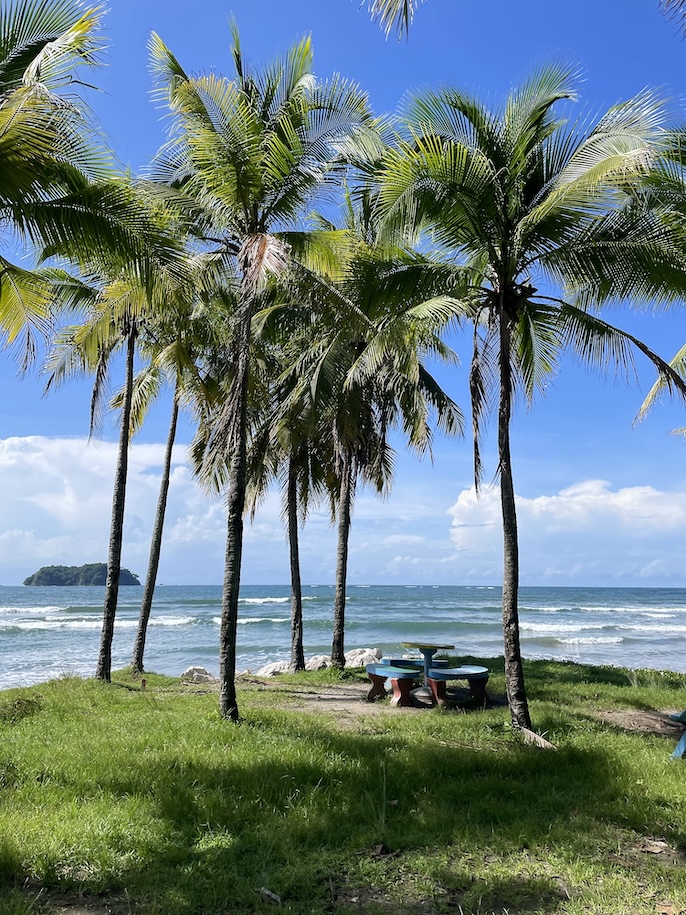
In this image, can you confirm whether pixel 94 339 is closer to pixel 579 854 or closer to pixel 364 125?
pixel 364 125

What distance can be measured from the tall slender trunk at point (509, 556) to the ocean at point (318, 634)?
13.4m

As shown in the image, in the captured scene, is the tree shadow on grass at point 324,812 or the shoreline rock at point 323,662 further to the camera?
the shoreline rock at point 323,662

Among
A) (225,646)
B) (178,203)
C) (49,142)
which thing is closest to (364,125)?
(178,203)

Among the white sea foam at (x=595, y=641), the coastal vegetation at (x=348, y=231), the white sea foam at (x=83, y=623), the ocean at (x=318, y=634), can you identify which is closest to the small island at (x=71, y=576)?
the ocean at (x=318, y=634)

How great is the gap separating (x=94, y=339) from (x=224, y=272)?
249 cm

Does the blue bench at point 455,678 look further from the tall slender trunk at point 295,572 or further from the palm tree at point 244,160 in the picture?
the tall slender trunk at point 295,572

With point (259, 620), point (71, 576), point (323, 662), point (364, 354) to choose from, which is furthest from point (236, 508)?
point (71, 576)

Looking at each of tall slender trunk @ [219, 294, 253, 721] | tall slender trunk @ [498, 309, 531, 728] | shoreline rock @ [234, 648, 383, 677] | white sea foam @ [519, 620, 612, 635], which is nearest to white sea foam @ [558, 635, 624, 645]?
white sea foam @ [519, 620, 612, 635]

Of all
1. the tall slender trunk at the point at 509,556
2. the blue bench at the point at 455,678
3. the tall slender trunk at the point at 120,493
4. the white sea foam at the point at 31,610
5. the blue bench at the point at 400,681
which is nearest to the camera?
the tall slender trunk at the point at 509,556

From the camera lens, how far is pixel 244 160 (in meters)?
8.30

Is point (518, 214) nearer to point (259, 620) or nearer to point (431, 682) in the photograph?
point (431, 682)

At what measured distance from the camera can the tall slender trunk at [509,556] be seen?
7.80 meters

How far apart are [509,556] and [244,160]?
18.7 ft

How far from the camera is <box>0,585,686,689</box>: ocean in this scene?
2328 cm
